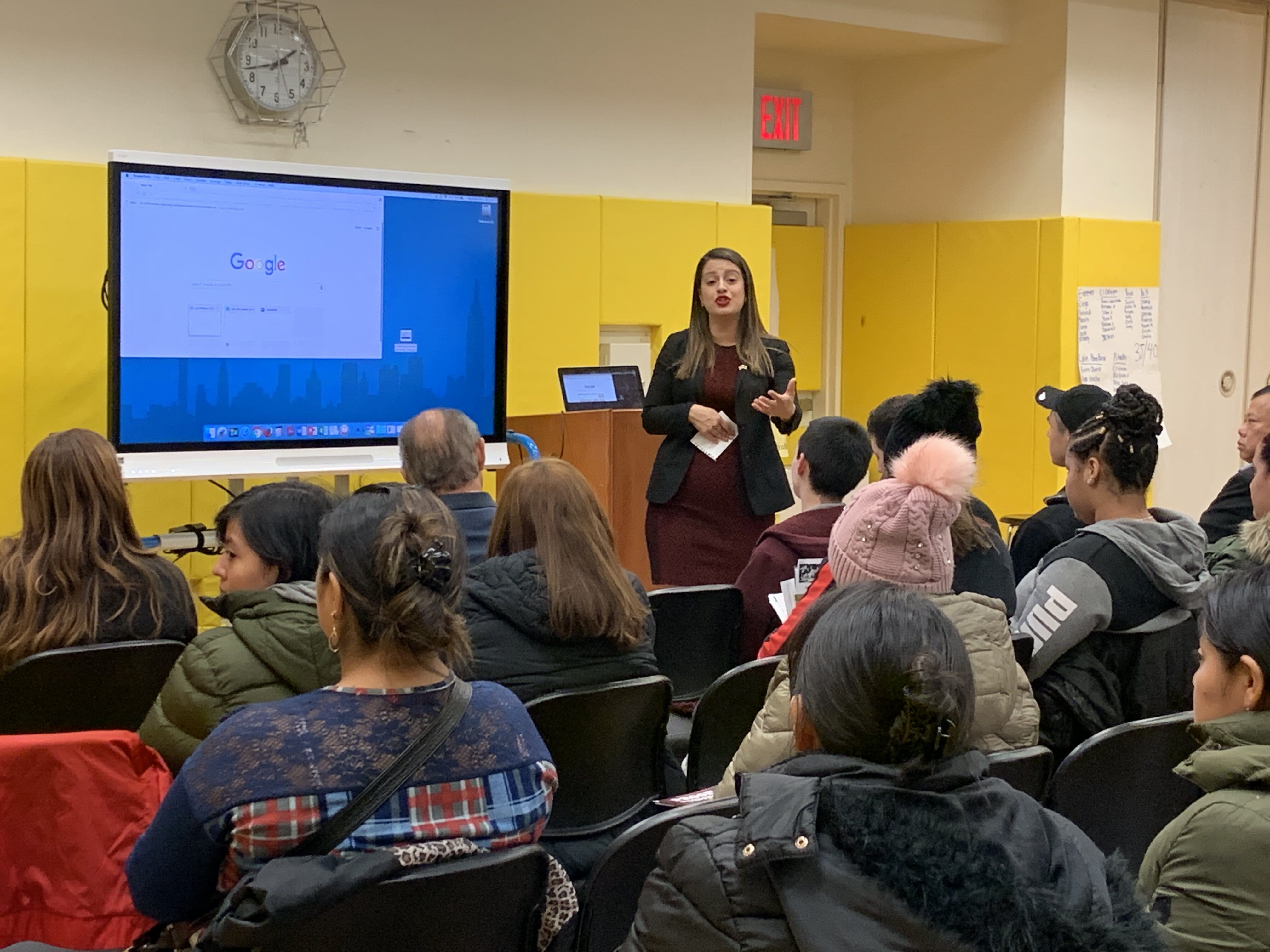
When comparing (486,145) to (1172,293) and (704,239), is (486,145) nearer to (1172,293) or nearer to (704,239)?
(704,239)

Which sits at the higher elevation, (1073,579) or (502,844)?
(1073,579)

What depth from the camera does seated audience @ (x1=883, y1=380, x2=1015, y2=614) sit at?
9.50ft

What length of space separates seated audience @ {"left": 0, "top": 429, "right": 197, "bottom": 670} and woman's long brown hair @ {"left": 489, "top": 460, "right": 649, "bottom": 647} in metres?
0.74

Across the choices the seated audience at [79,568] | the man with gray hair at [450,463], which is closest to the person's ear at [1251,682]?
the man with gray hair at [450,463]

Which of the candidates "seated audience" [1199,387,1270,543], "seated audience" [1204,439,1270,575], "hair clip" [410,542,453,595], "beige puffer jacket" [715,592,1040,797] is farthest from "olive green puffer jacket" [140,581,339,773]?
"seated audience" [1199,387,1270,543]

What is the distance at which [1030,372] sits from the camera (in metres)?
7.36

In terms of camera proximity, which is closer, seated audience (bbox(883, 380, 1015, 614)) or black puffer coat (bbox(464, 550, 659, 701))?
black puffer coat (bbox(464, 550, 659, 701))

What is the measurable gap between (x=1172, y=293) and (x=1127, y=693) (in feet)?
18.5

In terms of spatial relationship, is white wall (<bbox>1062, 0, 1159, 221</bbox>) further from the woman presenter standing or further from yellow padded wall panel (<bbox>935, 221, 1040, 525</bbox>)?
the woman presenter standing

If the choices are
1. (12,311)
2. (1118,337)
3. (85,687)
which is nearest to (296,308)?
(12,311)

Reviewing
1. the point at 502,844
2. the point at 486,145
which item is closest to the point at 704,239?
the point at 486,145

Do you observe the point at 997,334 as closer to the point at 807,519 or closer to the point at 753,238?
the point at 753,238

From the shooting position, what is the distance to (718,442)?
4.64 m

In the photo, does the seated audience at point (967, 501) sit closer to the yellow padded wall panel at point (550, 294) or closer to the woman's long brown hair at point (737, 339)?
the woman's long brown hair at point (737, 339)
